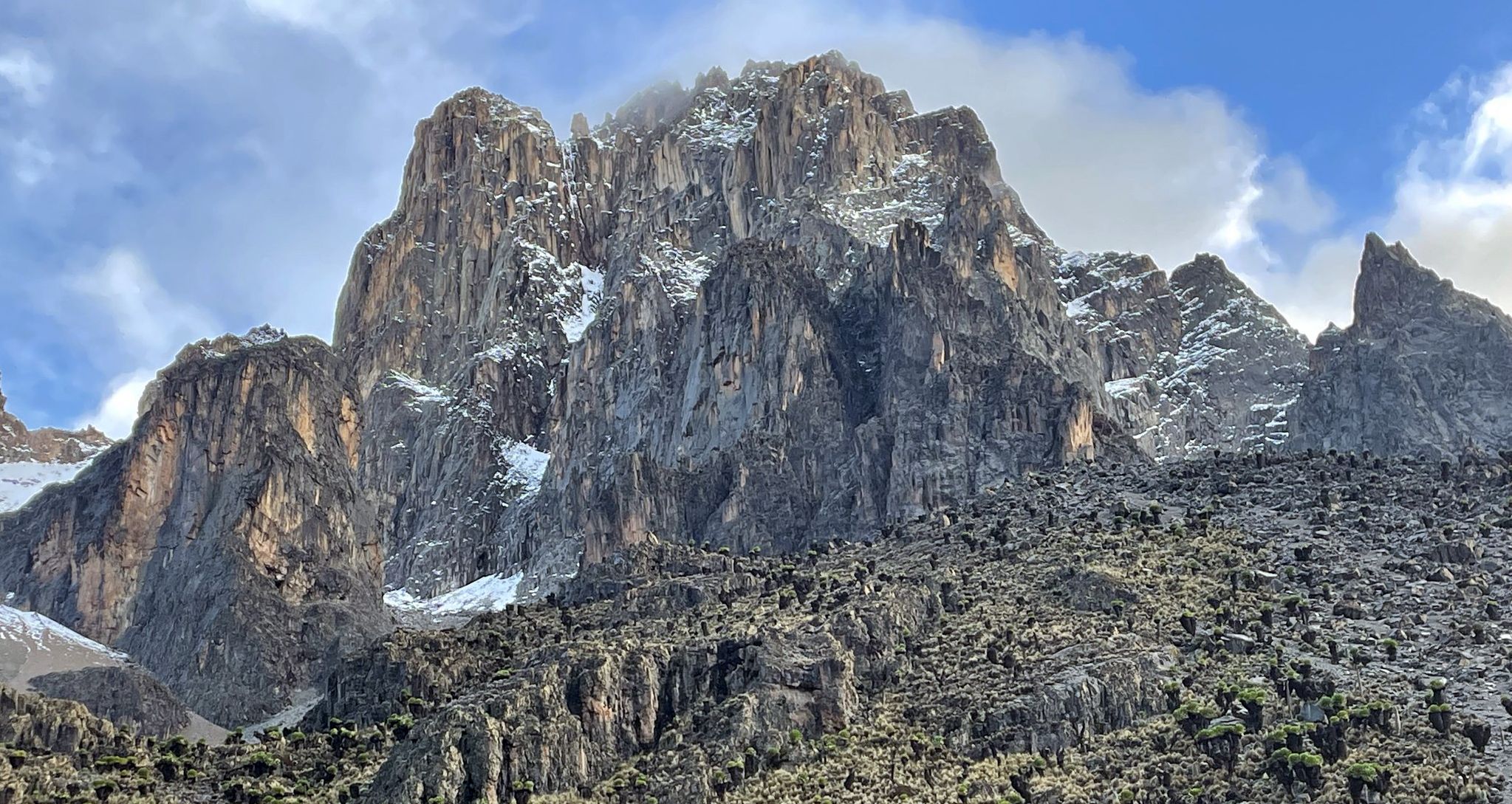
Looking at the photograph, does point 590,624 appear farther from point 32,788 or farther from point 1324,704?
point 1324,704

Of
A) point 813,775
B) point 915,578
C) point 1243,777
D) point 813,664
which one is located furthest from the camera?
point 915,578

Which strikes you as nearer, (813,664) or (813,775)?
(813,775)

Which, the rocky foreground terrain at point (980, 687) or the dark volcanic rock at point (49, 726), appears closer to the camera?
the rocky foreground terrain at point (980, 687)

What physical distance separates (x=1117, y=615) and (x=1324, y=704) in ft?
85.3

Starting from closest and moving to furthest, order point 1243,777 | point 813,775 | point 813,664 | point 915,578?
point 1243,777 → point 813,775 → point 813,664 → point 915,578

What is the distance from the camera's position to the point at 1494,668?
135 meters

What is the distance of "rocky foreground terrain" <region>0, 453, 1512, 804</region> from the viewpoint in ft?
416

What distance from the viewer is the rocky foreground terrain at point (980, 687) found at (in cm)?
12688

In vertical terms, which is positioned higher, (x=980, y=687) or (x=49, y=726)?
(x=49, y=726)

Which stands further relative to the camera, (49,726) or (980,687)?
(49,726)

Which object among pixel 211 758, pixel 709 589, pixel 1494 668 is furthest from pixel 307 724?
pixel 1494 668

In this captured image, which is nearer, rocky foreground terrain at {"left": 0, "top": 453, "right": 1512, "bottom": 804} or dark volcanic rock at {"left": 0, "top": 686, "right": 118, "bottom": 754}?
rocky foreground terrain at {"left": 0, "top": 453, "right": 1512, "bottom": 804}

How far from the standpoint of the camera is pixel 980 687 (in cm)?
14200

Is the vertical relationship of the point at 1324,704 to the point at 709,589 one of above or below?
below
